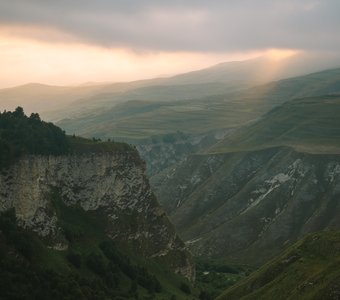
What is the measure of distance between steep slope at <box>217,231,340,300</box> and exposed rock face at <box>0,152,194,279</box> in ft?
127

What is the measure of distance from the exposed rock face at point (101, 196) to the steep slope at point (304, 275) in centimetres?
3885

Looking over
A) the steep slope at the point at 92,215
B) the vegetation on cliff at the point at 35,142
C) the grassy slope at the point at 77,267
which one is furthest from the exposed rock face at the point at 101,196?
the grassy slope at the point at 77,267

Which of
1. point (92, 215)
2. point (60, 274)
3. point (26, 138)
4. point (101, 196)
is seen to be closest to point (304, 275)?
point (60, 274)

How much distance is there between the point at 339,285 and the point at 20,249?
6051 cm

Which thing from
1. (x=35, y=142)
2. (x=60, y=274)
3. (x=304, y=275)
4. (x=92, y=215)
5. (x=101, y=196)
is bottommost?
(x=60, y=274)

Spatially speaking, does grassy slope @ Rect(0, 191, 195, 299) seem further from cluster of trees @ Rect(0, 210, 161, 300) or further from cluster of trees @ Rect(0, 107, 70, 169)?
cluster of trees @ Rect(0, 107, 70, 169)

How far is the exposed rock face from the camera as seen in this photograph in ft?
402

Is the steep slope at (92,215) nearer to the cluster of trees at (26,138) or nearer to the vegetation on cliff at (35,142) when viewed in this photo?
the vegetation on cliff at (35,142)

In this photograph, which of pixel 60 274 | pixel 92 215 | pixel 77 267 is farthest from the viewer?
pixel 92 215

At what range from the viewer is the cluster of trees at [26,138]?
125 metres

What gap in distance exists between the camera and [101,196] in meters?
144

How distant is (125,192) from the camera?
149 meters

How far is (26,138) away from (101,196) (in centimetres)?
2423

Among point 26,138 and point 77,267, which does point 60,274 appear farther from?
point 26,138
